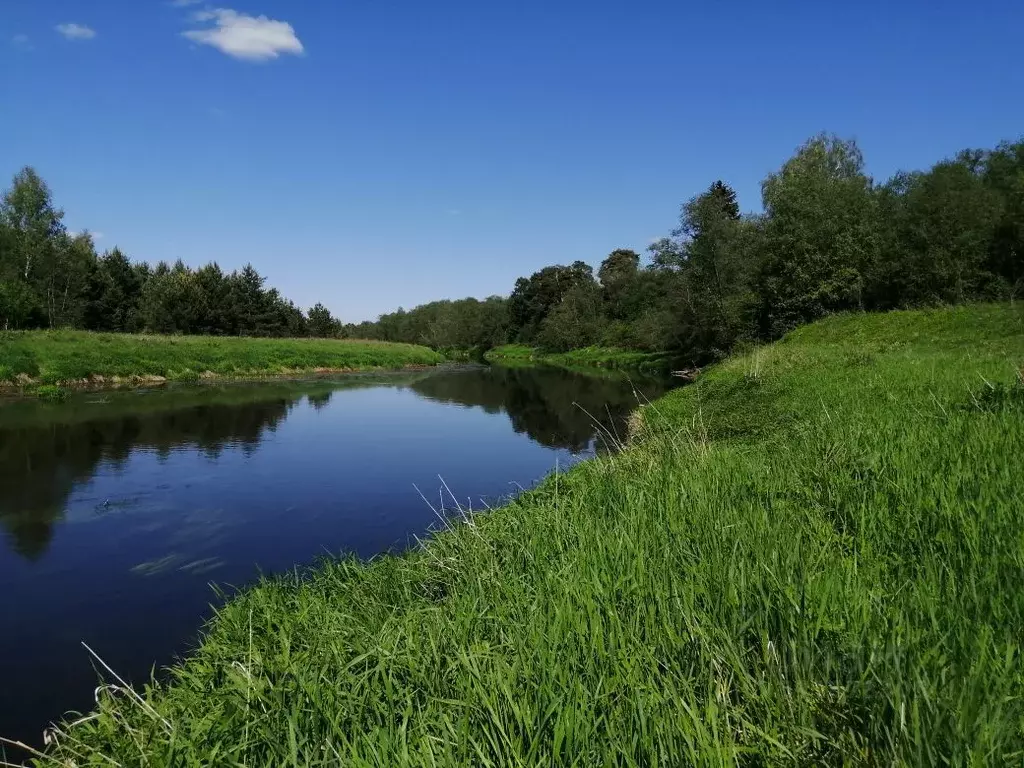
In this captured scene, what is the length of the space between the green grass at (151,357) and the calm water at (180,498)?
A: 4.81 metres

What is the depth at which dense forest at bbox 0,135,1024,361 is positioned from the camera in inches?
1310

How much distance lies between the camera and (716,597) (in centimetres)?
351

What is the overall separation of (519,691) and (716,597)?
1.34 meters

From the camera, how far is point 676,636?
3.19 metres

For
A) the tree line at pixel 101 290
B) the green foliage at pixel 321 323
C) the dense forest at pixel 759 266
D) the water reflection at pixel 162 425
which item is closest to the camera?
the water reflection at pixel 162 425

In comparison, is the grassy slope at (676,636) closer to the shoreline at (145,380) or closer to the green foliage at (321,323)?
the shoreline at (145,380)

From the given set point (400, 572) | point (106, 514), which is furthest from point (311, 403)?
point (400, 572)

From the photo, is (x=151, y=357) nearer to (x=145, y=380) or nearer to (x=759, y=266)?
(x=145, y=380)

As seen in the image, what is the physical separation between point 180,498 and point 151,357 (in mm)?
29535

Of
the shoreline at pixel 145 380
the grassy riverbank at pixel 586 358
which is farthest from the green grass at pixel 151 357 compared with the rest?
the grassy riverbank at pixel 586 358

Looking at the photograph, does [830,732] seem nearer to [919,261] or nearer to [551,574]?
[551,574]

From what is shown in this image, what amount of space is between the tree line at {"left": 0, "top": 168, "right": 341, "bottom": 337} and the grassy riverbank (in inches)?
1266

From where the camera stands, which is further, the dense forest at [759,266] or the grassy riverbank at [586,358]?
the grassy riverbank at [586,358]

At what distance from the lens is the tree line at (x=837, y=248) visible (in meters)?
32.6
